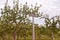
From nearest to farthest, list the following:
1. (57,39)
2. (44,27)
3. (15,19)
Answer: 1. (15,19)
2. (44,27)
3. (57,39)

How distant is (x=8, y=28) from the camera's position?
3341 centimetres

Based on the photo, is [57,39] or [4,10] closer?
[4,10]

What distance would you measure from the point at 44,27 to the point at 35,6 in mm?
4505

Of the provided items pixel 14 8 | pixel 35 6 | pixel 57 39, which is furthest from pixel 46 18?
pixel 57 39

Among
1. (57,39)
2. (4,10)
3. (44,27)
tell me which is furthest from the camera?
(57,39)

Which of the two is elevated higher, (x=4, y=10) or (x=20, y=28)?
(x=4, y=10)

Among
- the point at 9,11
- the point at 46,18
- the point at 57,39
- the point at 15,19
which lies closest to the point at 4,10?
the point at 9,11

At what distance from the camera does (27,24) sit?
33.8 m

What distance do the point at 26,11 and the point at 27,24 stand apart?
2.00 m

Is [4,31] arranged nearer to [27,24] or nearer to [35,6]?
[27,24]

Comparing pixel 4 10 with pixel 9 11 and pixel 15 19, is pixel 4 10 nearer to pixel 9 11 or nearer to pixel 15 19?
pixel 9 11

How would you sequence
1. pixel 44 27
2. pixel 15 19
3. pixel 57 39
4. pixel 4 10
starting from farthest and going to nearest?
pixel 57 39, pixel 44 27, pixel 4 10, pixel 15 19

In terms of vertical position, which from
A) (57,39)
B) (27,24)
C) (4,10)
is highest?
(4,10)

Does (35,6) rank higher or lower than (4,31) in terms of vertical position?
higher
